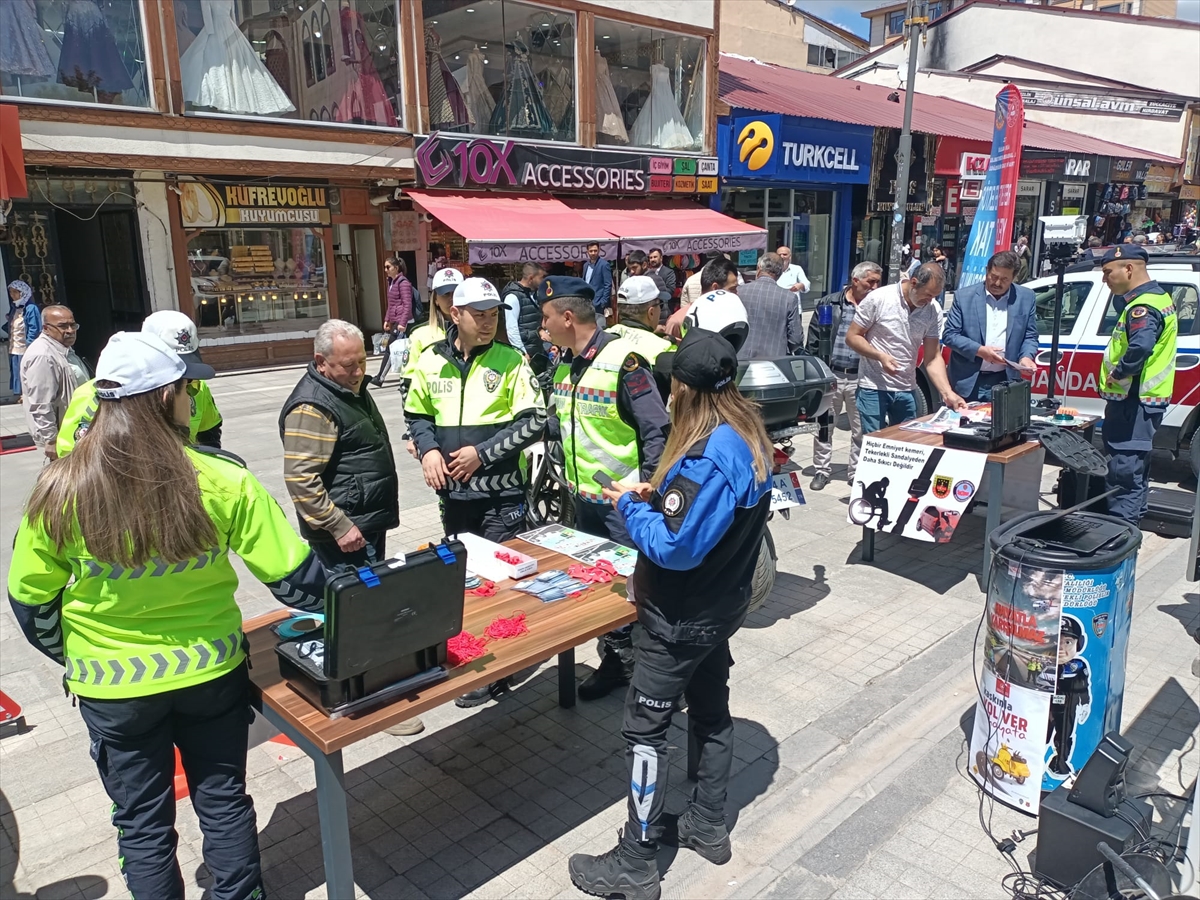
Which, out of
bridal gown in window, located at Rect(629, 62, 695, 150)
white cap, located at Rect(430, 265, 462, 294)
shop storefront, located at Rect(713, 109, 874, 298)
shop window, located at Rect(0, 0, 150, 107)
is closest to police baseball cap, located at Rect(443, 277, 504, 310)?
white cap, located at Rect(430, 265, 462, 294)

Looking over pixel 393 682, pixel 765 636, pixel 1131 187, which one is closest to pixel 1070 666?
pixel 765 636

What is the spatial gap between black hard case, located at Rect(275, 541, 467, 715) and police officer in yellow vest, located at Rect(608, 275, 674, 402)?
1680 millimetres

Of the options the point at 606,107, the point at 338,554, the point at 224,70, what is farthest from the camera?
the point at 606,107

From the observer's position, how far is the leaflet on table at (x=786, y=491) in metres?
5.16

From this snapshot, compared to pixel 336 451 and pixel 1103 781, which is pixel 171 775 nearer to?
pixel 336 451

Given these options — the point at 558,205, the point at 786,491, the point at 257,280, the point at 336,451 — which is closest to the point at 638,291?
the point at 786,491

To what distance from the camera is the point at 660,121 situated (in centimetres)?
1933

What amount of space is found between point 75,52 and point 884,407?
38.7 feet

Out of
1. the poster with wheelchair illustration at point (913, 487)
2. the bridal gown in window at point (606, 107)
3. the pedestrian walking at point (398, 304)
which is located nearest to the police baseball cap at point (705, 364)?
the poster with wheelchair illustration at point (913, 487)

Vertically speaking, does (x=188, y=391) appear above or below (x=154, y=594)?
above

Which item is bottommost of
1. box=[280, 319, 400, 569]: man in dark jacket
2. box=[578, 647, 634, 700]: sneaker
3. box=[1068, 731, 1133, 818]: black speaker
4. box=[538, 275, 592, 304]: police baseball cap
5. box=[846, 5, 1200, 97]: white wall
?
box=[578, 647, 634, 700]: sneaker

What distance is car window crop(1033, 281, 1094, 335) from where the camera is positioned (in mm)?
8547

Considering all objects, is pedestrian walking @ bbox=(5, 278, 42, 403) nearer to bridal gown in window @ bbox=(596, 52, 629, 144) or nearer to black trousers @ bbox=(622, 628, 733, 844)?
bridal gown in window @ bbox=(596, 52, 629, 144)

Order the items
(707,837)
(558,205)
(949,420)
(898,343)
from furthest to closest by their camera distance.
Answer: (558,205), (898,343), (949,420), (707,837)
